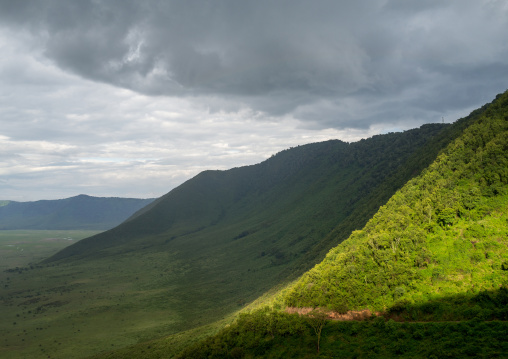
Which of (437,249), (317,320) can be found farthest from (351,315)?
(437,249)

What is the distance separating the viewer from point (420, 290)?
5091 cm

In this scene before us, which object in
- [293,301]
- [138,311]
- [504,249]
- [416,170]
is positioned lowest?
[138,311]

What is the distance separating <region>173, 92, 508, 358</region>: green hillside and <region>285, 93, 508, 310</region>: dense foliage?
6.6 inches

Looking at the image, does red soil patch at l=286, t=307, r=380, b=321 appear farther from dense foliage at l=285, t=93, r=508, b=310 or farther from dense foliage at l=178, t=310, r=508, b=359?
dense foliage at l=178, t=310, r=508, b=359

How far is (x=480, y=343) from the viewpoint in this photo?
3650cm

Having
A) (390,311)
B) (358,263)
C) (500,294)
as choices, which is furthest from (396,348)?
(358,263)

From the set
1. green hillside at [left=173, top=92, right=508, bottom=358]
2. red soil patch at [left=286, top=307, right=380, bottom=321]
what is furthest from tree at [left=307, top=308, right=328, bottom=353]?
red soil patch at [left=286, top=307, right=380, bottom=321]

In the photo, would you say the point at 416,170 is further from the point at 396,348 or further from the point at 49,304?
the point at 49,304

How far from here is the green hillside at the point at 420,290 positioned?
41625mm

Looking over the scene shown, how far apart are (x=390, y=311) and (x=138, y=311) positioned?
114 m

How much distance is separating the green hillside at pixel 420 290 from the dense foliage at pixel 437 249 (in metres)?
0.17

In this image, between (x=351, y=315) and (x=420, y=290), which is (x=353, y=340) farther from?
(x=420, y=290)

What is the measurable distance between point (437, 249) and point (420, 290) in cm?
995

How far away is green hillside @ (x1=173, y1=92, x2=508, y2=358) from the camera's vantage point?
137 ft
